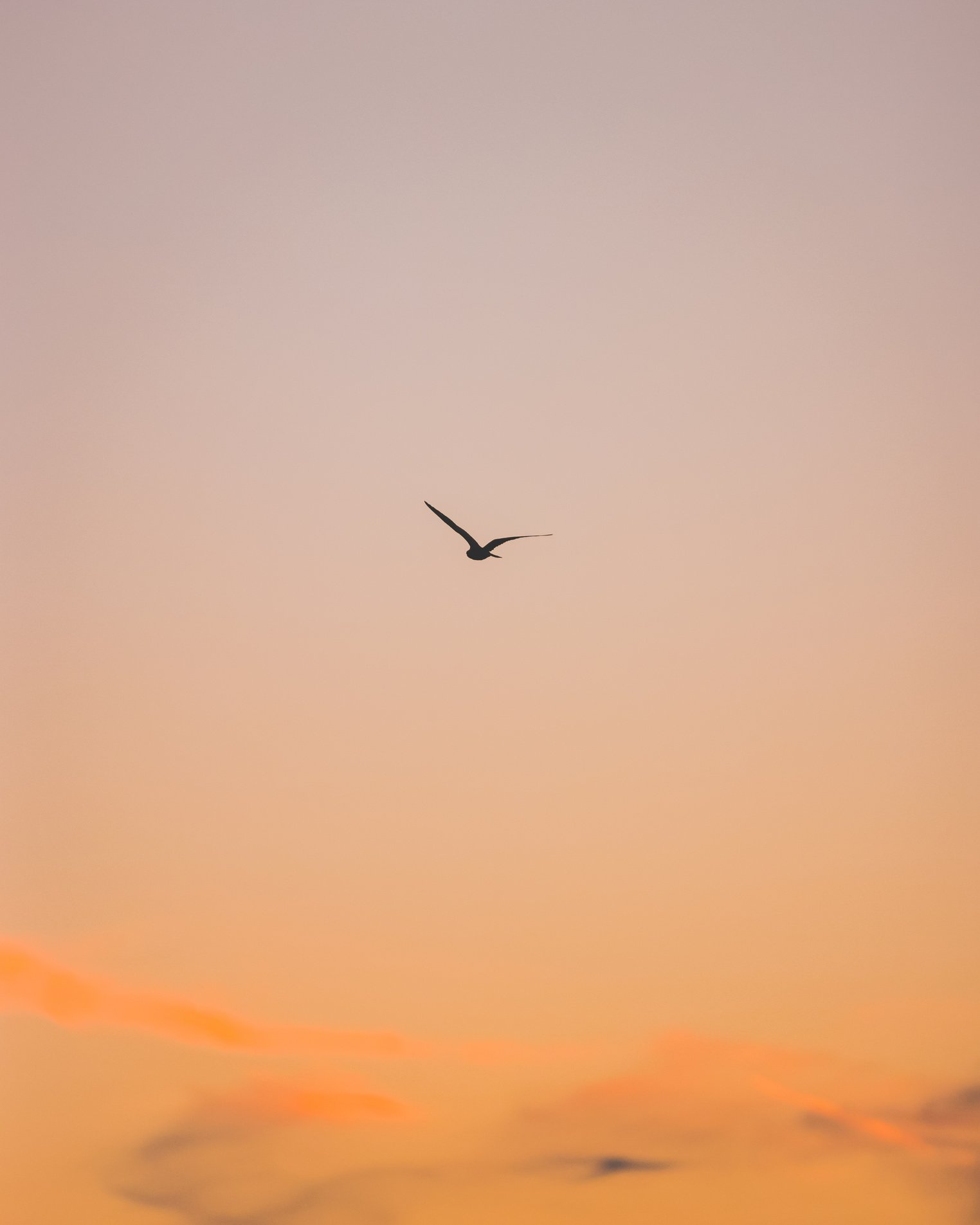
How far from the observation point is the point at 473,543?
6141 cm
